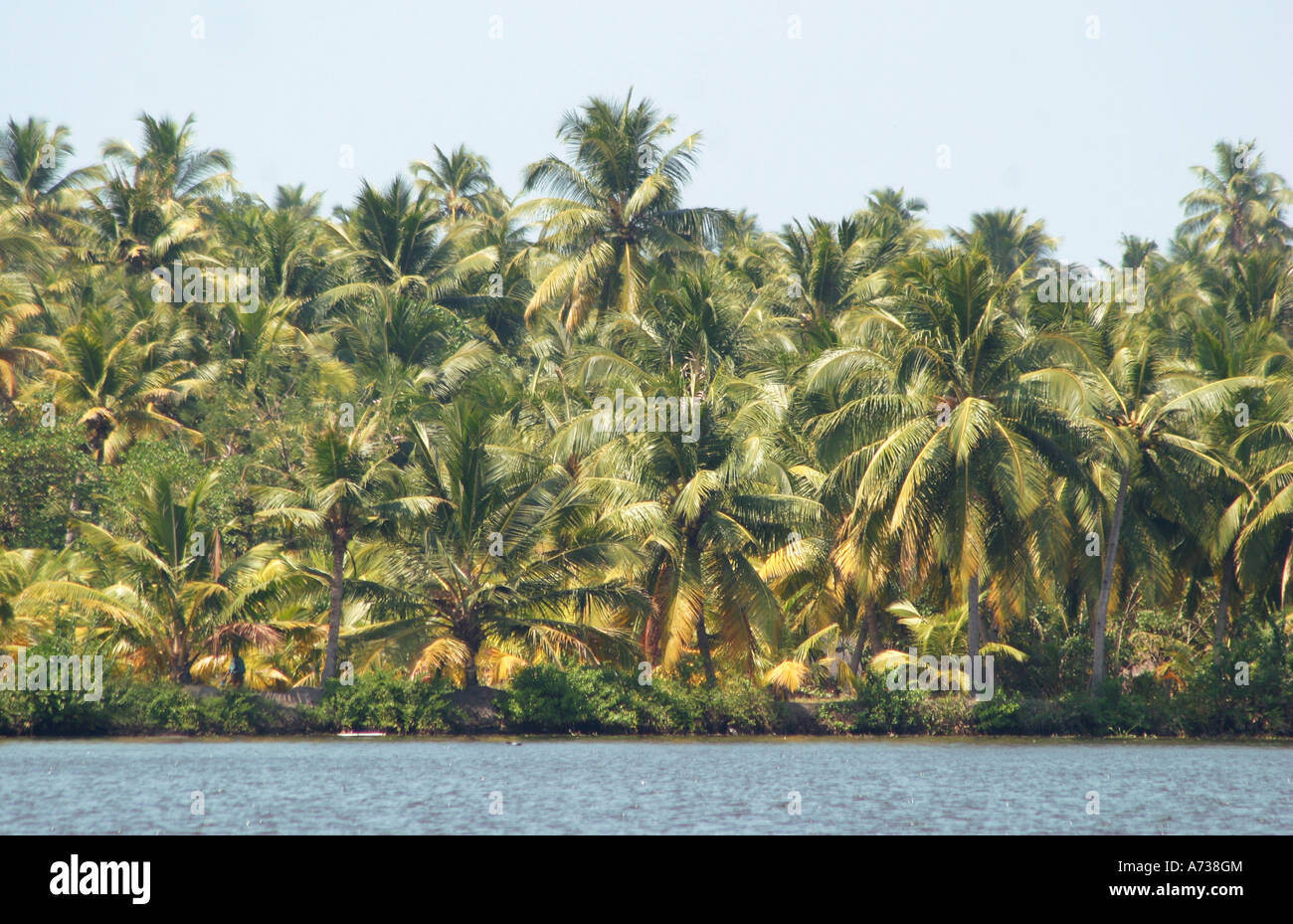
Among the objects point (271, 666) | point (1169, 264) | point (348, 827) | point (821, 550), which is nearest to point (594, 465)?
point (821, 550)

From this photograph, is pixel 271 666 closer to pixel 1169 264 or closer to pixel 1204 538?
pixel 1204 538

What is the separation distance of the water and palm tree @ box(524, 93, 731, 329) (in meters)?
21.1

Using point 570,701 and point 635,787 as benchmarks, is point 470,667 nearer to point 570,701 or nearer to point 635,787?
point 570,701

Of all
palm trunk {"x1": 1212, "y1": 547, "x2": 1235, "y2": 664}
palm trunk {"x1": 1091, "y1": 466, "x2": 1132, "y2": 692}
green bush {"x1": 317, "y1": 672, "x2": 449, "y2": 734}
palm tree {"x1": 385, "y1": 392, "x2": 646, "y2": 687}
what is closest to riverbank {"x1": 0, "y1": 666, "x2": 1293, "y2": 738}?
green bush {"x1": 317, "y1": 672, "x2": 449, "y2": 734}

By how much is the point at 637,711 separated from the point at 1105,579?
12.8 meters

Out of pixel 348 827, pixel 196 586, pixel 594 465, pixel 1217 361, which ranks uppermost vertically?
pixel 1217 361

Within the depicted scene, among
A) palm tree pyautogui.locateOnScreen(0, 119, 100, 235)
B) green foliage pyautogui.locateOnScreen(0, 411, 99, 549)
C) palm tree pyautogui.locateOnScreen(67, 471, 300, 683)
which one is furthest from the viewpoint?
palm tree pyautogui.locateOnScreen(0, 119, 100, 235)

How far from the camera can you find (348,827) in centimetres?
1939

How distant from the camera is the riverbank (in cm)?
3434

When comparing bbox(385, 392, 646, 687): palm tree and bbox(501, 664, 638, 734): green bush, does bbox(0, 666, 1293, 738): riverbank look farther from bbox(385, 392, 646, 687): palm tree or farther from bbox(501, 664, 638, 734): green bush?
bbox(385, 392, 646, 687): palm tree

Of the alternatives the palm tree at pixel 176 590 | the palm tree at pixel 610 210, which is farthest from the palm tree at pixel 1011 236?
the palm tree at pixel 176 590

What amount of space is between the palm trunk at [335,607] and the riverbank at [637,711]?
818 mm

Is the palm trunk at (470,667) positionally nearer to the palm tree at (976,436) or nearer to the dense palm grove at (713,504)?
the dense palm grove at (713,504)
